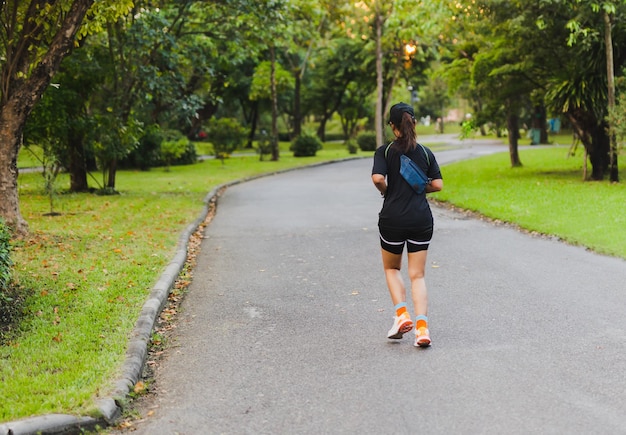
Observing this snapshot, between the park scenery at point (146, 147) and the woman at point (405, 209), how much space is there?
81.8 inches

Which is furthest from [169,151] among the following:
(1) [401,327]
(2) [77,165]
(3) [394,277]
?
(1) [401,327]

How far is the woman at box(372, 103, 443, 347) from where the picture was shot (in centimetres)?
580

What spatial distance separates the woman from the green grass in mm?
4748

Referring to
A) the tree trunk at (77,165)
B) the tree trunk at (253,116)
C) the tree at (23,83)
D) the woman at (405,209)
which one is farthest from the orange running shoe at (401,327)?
the tree trunk at (253,116)

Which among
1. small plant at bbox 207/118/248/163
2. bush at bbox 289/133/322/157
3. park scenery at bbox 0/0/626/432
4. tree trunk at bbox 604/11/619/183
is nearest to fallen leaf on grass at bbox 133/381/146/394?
park scenery at bbox 0/0/626/432

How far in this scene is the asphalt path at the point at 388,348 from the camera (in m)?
4.41

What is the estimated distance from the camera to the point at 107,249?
1047 centimetres

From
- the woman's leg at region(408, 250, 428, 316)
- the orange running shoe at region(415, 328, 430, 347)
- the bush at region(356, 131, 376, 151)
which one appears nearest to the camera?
the orange running shoe at region(415, 328, 430, 347)

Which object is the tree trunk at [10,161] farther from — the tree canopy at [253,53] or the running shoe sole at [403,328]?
the running shoe sole at [403,328]

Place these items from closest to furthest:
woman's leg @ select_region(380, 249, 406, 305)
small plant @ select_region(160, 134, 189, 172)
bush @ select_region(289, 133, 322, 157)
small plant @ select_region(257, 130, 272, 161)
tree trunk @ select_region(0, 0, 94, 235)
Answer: woman's leg @ select_region(380, 249, 406, 305) → tree trunk @ select_region(0, 0, 94, 235) → small plant @ select_region(160, 134, 189, 172) → small plant @ select_region(257, 130, 272, 161) → bush @ select_region(289, 133, 322, 157)

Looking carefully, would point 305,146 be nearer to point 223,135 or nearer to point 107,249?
point 223,135

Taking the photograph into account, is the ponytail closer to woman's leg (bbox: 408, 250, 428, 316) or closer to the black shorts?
the black shorts

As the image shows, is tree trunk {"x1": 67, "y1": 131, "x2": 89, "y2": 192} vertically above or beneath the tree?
beneath

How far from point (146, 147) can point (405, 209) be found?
91.0 ft
